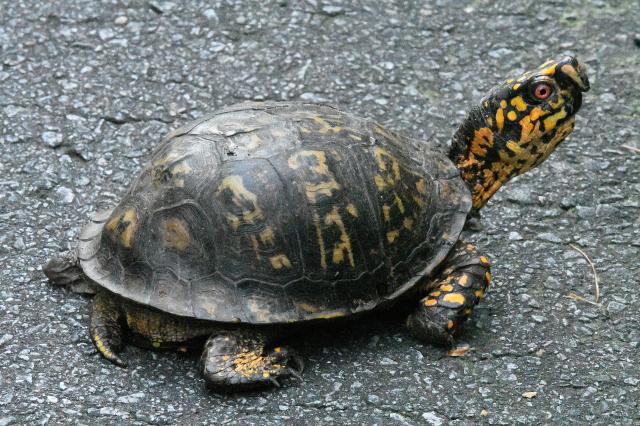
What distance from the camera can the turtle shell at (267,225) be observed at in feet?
13.5

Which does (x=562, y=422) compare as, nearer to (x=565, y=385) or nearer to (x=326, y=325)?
(x=565, y=385)

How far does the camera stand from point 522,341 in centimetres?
459

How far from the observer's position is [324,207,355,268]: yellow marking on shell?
4223 millimetres

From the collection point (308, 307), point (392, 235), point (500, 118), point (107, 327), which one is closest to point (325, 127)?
point (392, 235)

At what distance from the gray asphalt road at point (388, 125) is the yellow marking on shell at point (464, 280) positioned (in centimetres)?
29

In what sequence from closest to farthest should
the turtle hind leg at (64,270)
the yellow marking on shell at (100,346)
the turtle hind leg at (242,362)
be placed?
the turtle hind leg at (242,362) < the yellow marking on shell at (100,346) < the turtle hind leg at (64,270)

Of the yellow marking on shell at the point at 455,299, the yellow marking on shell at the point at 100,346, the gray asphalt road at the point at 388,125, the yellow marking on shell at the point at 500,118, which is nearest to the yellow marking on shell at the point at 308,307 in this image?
the gray asphalt road at the point at 388,125

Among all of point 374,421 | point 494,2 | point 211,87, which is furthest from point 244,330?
point 494,2

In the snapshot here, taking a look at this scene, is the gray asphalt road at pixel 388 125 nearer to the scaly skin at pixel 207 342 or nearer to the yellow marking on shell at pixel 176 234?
the scaly skin at pixel 207 342

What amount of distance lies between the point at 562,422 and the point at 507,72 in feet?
10.0

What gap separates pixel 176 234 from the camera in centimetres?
415

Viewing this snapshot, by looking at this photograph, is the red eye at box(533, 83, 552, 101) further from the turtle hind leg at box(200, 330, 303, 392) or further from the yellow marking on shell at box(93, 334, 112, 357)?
the yellow marking on shell at box(93, 334, 112, 357)

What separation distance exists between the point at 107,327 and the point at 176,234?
0.59 metres

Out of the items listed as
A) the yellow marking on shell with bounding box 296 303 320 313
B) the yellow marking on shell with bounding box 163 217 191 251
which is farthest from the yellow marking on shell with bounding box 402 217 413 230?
the yellow marking on shell with bounding box 163 217 191 251
